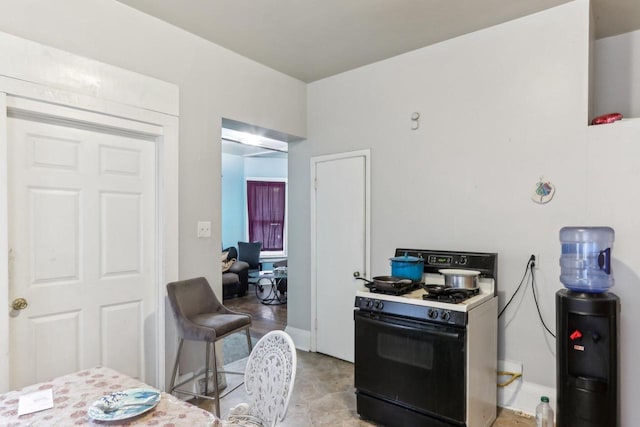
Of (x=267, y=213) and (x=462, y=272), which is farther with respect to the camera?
(x=267, y=213)

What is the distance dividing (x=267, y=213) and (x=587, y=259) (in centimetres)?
628

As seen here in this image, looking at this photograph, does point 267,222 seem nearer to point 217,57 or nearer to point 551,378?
point 217,57

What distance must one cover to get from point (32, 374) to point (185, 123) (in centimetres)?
185

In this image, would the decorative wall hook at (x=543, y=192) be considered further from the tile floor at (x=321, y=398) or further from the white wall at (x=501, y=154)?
the tile floor at (x=321, y=398)

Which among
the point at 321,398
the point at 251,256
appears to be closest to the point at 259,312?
the point at 251,256

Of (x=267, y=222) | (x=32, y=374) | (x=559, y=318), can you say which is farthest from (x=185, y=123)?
(x=267, y=222)

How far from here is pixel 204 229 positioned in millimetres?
2953

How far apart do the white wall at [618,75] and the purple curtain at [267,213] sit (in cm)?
592

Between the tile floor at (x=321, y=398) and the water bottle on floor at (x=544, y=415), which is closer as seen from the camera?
the water bottle on floor at (x=544, y=415)

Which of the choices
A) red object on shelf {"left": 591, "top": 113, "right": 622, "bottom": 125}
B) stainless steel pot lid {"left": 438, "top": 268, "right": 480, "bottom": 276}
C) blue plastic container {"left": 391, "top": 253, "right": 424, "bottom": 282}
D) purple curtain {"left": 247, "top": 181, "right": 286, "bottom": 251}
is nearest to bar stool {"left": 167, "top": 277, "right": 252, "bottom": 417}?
blue plastic container {"left": 391, "top": 253, "right": 424, "bottom": 282}

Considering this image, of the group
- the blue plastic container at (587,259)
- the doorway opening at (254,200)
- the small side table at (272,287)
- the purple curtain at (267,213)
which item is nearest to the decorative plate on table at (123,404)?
the blue plastic container at (587,259)

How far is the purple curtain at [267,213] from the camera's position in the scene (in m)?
7.78

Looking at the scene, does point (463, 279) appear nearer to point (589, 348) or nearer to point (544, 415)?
point (589, 348)

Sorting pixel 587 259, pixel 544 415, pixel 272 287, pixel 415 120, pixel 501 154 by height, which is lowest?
pixel 272 287
